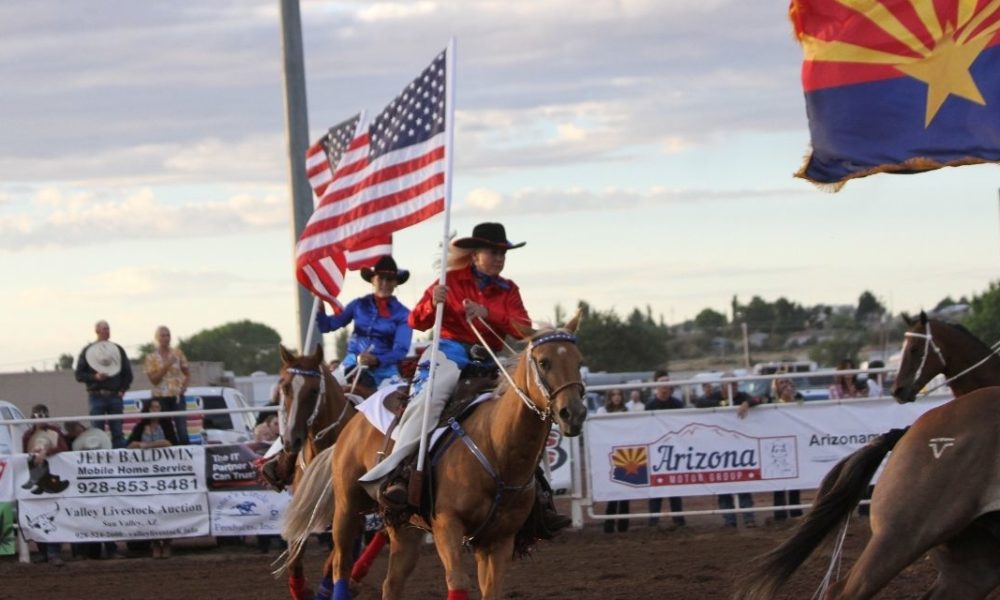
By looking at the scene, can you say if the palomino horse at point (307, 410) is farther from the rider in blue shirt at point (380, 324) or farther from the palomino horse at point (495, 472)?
the palomino horse at point (495, 472)

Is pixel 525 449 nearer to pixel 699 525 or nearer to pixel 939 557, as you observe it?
pixel 939 557

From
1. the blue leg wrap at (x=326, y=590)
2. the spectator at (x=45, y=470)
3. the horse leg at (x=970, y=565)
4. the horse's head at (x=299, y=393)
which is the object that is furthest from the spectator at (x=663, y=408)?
the horse leg at (x=970, y=565)

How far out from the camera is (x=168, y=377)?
1755 cm

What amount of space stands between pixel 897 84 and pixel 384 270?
15.1 ft

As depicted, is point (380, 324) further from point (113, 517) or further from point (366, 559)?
point (113, 517)

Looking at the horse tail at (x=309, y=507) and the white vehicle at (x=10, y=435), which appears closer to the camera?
the horse tail at (x=309, y=507)

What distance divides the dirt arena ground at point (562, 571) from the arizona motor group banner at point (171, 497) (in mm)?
364

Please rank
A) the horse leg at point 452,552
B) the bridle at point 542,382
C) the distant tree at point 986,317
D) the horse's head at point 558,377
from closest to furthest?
the horse's head at point 558,377
the bridle at point 542,382
the horse leg at point 452,552
the distant tree at point 986,317

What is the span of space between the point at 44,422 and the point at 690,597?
8875mm

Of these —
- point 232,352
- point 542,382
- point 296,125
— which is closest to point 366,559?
point 542,382

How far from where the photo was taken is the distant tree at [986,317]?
65.5 meters

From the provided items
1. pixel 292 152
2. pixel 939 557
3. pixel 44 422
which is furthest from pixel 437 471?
pixel 44 422

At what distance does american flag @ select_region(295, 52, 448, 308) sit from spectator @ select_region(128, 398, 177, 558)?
19.6 ft

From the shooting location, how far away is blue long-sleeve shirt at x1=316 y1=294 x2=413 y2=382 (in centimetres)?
1183
